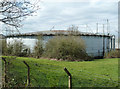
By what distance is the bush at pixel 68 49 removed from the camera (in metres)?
21.8

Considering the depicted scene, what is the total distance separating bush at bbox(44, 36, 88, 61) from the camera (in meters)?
21.8

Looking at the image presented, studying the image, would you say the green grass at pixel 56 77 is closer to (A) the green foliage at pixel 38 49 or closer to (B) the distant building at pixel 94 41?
(A) the green foliage at pixel 38 49

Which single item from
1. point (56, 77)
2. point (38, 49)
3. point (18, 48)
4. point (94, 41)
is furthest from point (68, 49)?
point (56, 77)

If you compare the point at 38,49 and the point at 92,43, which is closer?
the point at 38,49

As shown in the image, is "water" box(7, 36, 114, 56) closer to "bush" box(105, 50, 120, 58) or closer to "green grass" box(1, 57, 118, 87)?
"bush" box(105, 50, 120, 58)

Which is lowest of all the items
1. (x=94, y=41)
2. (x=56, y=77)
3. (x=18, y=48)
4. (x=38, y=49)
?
(x=56, y=77)

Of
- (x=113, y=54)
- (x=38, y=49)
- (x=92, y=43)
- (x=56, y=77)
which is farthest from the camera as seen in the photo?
(x=92, y=43)

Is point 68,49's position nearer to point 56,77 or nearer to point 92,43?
point 92,43

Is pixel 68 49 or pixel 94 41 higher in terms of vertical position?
pixel 94 41

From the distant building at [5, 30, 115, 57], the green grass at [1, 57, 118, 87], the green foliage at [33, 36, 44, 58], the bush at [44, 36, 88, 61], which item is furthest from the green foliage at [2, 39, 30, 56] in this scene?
the green grass at [1, 57, 118, 87]

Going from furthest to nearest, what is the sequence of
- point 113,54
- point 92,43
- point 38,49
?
point 92,43
point 113,54
point 38,49

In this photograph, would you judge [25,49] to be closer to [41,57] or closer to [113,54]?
[41,57]

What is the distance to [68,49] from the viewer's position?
21.8 meters

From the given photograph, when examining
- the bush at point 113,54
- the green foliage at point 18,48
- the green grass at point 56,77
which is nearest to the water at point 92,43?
the green foliage at point 18,48
